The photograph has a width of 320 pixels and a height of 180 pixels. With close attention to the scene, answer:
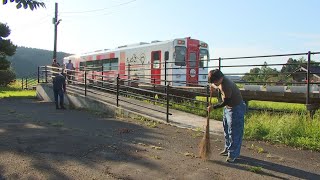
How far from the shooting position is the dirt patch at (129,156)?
6.20 meters

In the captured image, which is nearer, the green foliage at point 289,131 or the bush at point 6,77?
the green foliage at point 289,131

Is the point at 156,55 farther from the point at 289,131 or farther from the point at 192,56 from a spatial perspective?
the point at 289,131

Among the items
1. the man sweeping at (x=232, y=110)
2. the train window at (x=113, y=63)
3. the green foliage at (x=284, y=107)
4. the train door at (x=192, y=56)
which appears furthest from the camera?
the train window at (x=113, y=63)

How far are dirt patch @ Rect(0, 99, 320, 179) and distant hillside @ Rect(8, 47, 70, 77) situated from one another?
10623 cm

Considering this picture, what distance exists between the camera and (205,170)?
21.0 ft

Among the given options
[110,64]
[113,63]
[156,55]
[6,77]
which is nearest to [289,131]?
[156,55]

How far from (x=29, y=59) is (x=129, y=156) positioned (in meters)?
124

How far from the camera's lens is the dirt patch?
6.20 metres

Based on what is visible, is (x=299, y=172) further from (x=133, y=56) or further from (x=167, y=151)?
(x=133, y=56)

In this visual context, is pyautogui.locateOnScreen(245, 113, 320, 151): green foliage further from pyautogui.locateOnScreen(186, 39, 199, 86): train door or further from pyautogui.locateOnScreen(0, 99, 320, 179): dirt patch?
pyautogui.locateOnScreen(186, 39, 199, 86): train door

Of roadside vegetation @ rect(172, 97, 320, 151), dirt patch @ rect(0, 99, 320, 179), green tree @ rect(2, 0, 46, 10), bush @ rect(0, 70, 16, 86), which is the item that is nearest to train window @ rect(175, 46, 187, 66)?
dirt patch @ rect(0, 99, 320, 179)

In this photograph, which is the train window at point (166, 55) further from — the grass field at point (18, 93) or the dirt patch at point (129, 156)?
the dirt patch at point (129, 156)

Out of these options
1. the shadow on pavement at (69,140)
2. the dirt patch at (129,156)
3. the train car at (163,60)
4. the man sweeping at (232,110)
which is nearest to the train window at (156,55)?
the train car at (163,60)

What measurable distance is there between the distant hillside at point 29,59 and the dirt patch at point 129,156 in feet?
349
